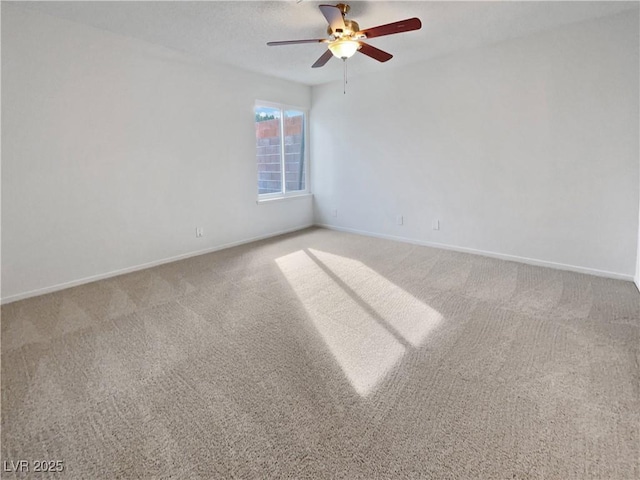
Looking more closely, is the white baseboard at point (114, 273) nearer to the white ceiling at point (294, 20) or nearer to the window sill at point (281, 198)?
the window sill at point (281, 198)

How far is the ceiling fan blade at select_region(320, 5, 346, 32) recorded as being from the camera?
2.43 metres

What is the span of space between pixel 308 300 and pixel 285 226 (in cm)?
284

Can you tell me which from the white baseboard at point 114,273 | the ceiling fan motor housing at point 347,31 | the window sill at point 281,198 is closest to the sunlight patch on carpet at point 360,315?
the white baseboard at point 114,273

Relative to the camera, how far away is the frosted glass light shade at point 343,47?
290cm

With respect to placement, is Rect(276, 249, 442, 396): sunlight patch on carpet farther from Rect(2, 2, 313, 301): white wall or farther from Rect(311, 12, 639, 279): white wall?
Rect(311, 12, 639, 279): white wall

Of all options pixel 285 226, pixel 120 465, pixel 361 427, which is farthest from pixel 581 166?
pixel 120 465

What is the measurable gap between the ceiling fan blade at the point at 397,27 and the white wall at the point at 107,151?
245cm

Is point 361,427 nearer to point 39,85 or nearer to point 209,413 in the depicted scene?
point 209,413

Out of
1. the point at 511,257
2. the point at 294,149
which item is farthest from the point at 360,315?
the point at 294,149

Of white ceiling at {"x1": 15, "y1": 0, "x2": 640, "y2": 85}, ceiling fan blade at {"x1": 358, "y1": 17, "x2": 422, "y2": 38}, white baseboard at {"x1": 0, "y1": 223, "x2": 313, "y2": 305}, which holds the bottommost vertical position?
white baseboard at {"x1": 0, "y1": 223, "x2": 313, "y2": 305}

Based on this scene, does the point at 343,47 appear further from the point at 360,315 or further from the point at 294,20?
the point at 360,315

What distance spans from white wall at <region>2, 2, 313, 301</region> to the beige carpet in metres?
0.46

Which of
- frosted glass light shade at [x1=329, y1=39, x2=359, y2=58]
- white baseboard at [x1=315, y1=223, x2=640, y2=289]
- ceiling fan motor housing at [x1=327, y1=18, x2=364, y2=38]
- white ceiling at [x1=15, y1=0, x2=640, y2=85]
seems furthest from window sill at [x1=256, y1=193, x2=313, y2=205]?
ceiling fan motor housing at [x1=327, y1=18, x2=364, y2=38]

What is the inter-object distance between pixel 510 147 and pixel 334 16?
2.57 m
